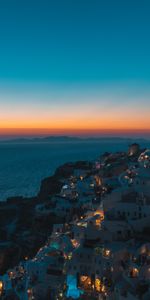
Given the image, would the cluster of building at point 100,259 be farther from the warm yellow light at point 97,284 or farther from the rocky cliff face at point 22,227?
the rocky cliff face at point 22,227

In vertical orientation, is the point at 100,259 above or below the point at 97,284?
above

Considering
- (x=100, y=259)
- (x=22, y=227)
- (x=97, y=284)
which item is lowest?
(x=22, y=227)

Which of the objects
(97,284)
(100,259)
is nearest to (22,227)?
(97,284)

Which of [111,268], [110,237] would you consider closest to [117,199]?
[110,237]

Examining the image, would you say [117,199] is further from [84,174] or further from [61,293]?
[84,174]

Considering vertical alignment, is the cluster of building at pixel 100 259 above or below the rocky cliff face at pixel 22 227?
above

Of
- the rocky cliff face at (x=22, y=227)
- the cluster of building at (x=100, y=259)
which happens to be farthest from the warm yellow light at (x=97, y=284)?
the rocky cliff face at (x=22, y=227)

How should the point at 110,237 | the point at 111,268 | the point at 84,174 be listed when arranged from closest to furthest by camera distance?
the point at 111,268 → the point at 110,237 → the point at 84,174

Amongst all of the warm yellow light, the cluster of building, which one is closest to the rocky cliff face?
the cluster of building

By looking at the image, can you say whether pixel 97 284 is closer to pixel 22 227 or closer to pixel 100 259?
pixel 100 259
